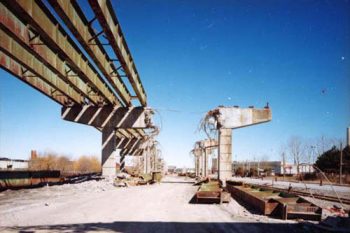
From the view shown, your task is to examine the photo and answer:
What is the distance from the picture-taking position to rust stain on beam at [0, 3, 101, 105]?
1179cm

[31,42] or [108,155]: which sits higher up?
[31,42]

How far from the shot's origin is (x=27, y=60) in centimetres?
1588

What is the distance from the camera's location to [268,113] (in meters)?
25.2

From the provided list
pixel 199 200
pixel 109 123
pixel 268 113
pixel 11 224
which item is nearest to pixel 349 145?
pixel 268 113

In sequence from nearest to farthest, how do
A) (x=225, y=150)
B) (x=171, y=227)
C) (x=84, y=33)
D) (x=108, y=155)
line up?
(x=171, y=227) < (x=84, y=33) < (x=225, y=150) < (x=108, y=155)

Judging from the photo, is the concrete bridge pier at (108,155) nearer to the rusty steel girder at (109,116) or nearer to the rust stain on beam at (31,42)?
the rusty steel girder at (109,116)

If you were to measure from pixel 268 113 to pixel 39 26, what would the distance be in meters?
18.1

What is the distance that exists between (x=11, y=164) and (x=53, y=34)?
54.5m

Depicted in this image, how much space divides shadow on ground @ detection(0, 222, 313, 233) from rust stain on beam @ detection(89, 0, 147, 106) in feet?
25.5

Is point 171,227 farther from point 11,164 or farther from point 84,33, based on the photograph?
point 11,164

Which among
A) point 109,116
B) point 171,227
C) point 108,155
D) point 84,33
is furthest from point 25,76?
point 171,227

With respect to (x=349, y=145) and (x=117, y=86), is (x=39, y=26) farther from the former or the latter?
(x=349, y=145)

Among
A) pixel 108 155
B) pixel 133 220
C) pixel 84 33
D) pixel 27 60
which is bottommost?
pixel 133 220

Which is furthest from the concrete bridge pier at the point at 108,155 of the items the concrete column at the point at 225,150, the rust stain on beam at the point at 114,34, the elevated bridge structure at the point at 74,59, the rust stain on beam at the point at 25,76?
the concrete column at the point at 225,150
